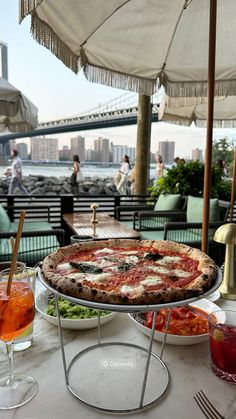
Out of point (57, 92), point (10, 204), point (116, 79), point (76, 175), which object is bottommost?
point (10, 204)

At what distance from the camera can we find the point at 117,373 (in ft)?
2.89

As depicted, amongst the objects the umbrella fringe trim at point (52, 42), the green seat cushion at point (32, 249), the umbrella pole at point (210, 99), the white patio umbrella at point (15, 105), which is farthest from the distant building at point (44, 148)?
the umbrella pole at point (210, 99)

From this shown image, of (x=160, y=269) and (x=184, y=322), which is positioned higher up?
(x=160, y=269)

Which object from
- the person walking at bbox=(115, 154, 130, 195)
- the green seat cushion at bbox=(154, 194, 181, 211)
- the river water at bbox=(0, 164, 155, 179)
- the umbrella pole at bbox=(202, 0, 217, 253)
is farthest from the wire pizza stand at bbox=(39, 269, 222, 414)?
the river water at bbox=(0, 164, 155, 179)

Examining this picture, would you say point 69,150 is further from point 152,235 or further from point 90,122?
point 152,235

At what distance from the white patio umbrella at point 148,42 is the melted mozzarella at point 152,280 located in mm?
692

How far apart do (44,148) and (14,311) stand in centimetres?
1416

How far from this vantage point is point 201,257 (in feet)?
3.57

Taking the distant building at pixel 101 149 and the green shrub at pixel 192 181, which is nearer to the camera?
the green shrub at pixel 192 181

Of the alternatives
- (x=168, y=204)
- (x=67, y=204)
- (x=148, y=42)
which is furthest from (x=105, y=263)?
(x=67, y=204)

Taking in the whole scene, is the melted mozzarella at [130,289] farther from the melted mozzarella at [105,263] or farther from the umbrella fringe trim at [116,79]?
the umbrella fringe trim at [116,79]

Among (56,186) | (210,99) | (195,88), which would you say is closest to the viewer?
(210,99)

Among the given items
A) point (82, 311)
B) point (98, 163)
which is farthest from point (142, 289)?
point (98, 163)

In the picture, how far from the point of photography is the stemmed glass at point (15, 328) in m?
0.76
